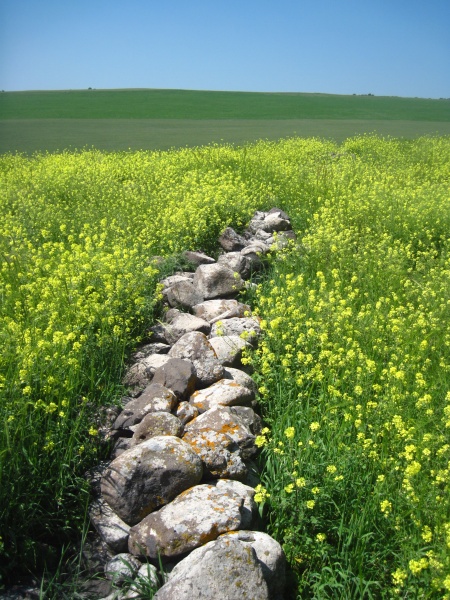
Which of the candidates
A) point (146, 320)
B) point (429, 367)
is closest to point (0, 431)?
point (146, 320)

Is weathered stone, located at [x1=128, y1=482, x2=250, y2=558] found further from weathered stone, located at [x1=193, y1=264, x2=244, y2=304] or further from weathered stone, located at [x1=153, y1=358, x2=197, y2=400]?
weathered stone, located at [x1=193, y1=264, x2=244, y2=304]

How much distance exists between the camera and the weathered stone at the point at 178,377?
4203mm

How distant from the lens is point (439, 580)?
2535 mm

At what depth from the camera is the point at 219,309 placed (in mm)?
5656

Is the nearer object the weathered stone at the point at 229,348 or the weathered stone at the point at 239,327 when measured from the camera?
the weathered stone at the point at 229,348

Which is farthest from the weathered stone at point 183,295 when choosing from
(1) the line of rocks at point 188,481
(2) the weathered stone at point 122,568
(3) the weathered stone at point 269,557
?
(3) the weathered stone at point 269,557

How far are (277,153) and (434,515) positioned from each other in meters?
14.1

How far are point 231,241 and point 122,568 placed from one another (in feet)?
18.1

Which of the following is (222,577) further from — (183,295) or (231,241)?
(231,241)

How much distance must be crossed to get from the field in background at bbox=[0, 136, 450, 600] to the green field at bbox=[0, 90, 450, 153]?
13.8m

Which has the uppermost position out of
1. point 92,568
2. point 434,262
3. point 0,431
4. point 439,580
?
point 434,262

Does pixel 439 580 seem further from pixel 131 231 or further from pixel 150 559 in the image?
pixel 131 231

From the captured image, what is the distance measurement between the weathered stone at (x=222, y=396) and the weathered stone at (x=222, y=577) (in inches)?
57.4

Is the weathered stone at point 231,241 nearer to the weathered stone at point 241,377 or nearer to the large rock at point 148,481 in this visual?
the weathered stone at point 241,377
